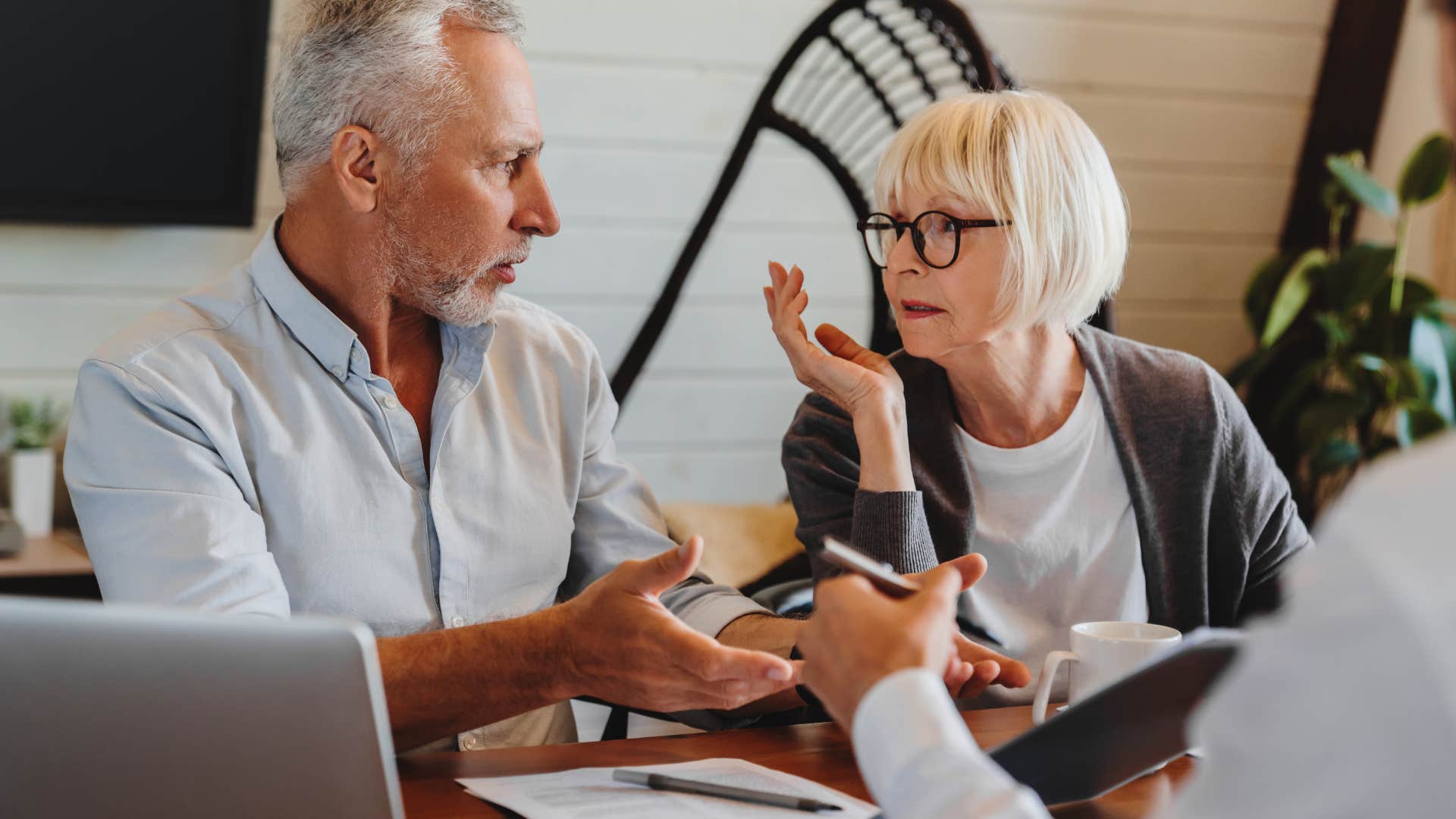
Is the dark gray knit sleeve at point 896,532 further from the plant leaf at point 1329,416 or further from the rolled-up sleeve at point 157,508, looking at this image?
the plant leaf at point 1329,416

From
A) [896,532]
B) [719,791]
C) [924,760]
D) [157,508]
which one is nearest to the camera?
[924,760]

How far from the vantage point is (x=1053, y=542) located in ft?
5.38

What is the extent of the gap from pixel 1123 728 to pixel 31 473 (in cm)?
189

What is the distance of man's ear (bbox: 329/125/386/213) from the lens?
1.48 meters

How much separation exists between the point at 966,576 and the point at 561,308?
5.32 feet

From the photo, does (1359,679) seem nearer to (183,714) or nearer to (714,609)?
(183,714)

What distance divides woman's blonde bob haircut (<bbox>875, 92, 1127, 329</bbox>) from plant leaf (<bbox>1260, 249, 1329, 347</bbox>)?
54.6 inches

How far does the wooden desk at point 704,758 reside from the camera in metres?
1.06

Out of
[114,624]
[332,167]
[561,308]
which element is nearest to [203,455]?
[332,167]

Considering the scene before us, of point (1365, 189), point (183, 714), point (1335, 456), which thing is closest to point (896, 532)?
point (183, 714)

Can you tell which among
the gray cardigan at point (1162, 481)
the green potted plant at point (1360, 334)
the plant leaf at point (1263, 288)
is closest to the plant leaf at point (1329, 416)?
the green potted plant at point (1360, 334)

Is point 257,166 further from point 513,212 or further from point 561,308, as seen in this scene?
point 513,212

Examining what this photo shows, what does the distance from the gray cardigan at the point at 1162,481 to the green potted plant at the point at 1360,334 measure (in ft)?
4.13

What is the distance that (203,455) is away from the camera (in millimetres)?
1308
